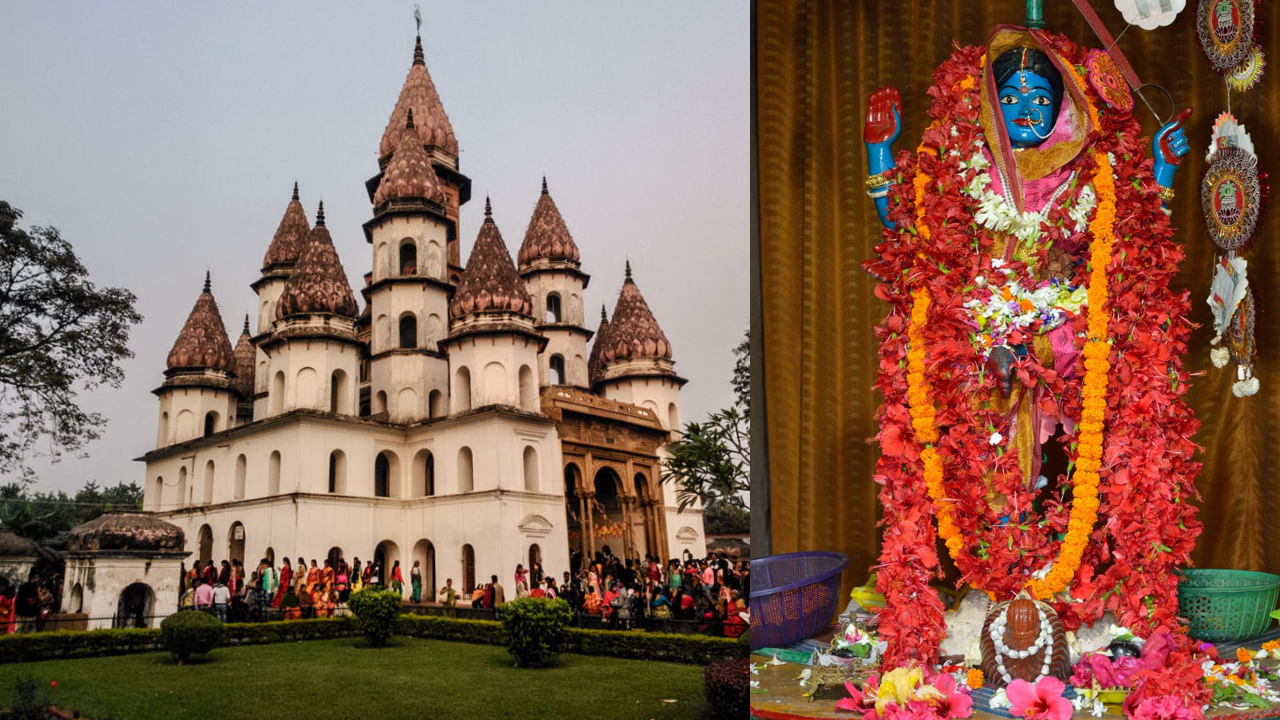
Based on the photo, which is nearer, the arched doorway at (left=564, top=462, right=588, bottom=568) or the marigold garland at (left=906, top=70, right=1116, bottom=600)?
the marigold garland at (left=906, top=70, right=1116, bottom=600)

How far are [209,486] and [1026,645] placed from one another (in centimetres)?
258

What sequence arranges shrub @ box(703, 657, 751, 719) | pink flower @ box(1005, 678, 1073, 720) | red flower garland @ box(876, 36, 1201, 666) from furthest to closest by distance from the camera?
shrub @ box(703, 657, 751, 719) → red flower garland @ box(876, 36, 1201, 666) → pink flower @ box(1005, 678, 1073, 720)

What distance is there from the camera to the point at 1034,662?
7.97ft

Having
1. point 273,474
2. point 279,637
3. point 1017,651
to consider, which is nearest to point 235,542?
point 273,474

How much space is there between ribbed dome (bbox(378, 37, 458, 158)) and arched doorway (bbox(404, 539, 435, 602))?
1515 mm

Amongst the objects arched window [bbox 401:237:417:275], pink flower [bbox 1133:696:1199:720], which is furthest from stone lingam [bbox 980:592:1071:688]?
arched window [bbox 401:237:417:275]

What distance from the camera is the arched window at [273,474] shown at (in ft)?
9.72

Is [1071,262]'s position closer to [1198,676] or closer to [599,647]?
[1198,676]

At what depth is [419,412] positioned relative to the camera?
3.10 meters

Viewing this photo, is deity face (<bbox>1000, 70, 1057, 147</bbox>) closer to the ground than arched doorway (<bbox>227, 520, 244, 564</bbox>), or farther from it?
farther from it

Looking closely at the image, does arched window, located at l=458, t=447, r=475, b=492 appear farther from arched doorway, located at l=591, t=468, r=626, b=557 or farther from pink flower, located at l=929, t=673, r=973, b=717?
pink flower, located at l=929, t=673, r=973, b=717

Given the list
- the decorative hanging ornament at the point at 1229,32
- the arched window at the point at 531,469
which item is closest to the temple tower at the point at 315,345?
the arched window at the point at 531,469

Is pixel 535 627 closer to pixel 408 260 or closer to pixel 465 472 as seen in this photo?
pixel 465 472

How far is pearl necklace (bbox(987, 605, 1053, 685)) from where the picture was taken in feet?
7.95
